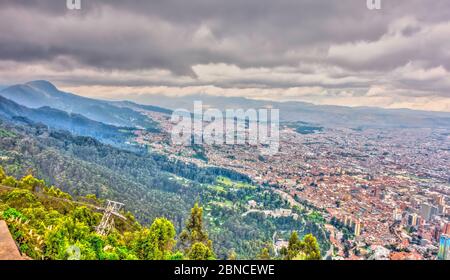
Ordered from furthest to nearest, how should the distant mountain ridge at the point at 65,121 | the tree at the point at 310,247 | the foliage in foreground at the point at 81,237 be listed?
the distant mountain ridge at the point at 65,121
the tree at the point at 310,247
the foliage in foreground at the point at 81,237

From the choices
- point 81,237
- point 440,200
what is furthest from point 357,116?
point 81,237

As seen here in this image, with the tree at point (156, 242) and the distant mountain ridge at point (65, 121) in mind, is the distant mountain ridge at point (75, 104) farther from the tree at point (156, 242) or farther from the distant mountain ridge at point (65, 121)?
the tree at point (156, 242)

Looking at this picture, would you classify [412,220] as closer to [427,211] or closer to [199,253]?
[427,211]

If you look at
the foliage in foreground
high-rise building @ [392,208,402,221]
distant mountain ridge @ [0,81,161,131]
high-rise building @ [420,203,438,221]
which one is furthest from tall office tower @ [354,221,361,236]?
distant mountain ridge @ [0,81,161,131]

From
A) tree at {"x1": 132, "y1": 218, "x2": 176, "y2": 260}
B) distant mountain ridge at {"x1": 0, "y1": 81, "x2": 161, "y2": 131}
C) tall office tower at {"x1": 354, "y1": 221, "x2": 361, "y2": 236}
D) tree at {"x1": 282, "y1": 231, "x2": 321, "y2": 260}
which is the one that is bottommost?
tall office tower at {"x1": 354, "y1": 221, "x2": 361, "y2": 236}

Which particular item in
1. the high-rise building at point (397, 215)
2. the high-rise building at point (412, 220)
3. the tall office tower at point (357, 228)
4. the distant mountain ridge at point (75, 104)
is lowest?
the tall office tower at point (357, 228)

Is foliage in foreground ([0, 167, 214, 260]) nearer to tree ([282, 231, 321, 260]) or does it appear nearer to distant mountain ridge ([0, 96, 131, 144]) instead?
tree ([282, 231, 321, 260])

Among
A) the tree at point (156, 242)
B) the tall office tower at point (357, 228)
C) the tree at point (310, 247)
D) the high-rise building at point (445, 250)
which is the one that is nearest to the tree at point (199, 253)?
the tree at point (156, 242)

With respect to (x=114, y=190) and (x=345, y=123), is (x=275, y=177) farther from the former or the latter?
(x=114, y=190)

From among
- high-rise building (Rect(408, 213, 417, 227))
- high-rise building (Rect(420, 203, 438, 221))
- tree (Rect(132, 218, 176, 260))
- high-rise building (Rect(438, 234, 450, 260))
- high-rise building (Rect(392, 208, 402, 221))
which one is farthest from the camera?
high-rise building (Rect(392, 208, 402, 221))
